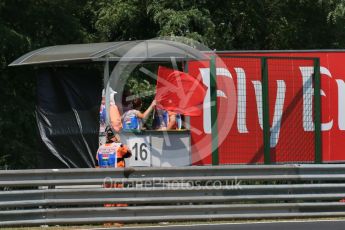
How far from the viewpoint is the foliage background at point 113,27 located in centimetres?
1820

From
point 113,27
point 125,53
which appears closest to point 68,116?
point 125,53

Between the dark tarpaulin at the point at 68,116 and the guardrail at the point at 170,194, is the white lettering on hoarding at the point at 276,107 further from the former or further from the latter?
the dark tarpaulin at the point at 68,116

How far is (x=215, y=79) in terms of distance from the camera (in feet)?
45.5

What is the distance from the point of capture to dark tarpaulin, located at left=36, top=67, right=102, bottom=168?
1455 centimetres

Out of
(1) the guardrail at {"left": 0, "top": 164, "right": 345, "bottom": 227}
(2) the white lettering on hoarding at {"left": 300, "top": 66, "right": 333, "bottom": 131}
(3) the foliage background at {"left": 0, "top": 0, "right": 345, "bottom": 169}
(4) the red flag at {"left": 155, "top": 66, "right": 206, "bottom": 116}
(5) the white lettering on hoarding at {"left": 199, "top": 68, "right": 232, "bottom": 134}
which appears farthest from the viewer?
(3) the foliage background at {"left": 0, "top": 0, "right": 345, "bottom": 169}

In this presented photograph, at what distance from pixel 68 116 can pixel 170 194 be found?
11.8ft

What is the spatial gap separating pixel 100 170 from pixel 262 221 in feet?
8.91

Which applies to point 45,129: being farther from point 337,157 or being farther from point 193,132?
point 337,157

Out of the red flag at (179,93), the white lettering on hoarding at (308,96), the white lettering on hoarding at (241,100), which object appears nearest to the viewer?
the red flag at (179,93)

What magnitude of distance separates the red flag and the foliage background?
4.83 meters

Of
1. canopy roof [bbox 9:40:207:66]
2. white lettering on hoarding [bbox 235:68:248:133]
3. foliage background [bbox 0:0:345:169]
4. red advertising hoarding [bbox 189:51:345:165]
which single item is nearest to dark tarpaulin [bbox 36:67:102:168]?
canopy roof [bbox 9:40:207:66]

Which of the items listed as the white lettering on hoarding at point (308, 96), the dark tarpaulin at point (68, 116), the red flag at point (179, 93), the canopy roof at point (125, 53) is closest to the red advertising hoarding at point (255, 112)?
the white lettering on hoarding at point (308, 96)

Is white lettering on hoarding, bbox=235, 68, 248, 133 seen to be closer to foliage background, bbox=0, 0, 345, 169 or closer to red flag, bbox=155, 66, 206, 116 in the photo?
red flag, bbox=155, 66, 206, 116

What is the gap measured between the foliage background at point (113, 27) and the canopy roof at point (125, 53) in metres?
4.06
